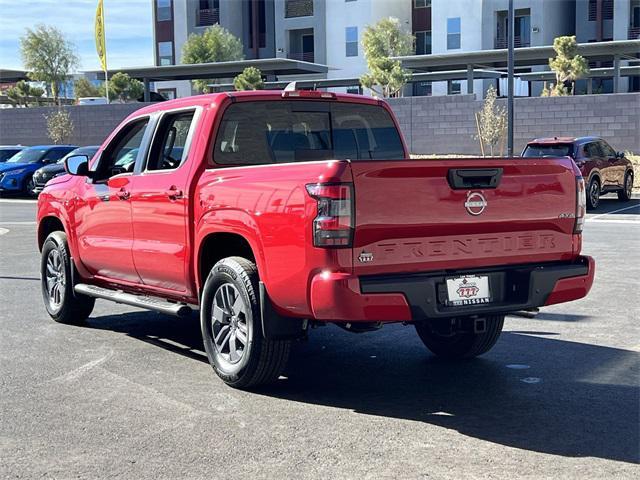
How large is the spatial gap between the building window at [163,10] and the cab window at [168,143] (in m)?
69.4

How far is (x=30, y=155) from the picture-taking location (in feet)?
99.7

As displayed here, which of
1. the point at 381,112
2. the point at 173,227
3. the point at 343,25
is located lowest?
the point at 173,227

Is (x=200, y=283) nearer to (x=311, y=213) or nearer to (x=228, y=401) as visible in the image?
(x=228, y=401)

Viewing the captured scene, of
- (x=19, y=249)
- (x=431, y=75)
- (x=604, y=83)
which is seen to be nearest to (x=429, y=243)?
(x=19, y=249)

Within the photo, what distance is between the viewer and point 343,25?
212 feet

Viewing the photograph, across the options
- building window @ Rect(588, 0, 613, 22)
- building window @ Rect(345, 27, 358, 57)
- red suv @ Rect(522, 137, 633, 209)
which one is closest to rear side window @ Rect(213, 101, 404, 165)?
red suv @ Rect(522, 137, 633, 209)

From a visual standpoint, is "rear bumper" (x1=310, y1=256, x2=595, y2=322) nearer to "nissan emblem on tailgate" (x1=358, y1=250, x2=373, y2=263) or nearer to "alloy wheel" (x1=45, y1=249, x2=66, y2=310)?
"nissan emblem on tailgate" (x1=358, y1=250, x2=373, y2=263)

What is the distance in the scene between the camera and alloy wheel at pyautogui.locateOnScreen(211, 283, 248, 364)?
20.0 ft

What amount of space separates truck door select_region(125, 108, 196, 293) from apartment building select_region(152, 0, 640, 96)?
53.2 metres

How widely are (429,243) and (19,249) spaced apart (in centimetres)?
1120

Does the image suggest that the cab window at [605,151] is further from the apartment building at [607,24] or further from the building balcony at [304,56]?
the building balcony at [304,56]

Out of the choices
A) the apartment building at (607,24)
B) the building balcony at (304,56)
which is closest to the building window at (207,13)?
the building balcony at (304,56)

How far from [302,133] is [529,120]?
28494 mm

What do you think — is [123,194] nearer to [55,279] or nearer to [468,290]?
[55,279]
